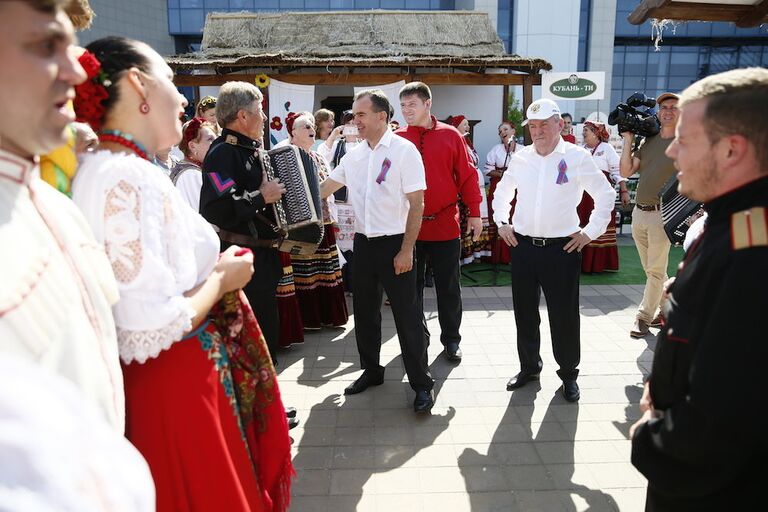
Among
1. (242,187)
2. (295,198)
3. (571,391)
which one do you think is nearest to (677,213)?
(571,391)

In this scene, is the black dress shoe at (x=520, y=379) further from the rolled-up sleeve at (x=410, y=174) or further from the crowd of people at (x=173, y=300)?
the crowd of people at (x=173, y=300)

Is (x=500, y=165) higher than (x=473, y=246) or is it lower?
higher

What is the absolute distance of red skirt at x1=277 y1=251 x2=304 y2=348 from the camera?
15.6 feet

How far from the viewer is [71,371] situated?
94 centimetres

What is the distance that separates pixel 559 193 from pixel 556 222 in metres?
0.21

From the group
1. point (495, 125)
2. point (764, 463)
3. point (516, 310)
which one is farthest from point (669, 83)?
point (764, 463)

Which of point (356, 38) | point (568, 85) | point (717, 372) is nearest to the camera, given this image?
point (717, 372)

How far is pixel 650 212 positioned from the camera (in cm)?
495

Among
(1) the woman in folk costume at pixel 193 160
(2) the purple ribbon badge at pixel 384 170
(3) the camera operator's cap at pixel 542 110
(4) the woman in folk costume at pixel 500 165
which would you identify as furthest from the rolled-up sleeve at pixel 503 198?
(4) the woman in folk costume at pixel 500 165

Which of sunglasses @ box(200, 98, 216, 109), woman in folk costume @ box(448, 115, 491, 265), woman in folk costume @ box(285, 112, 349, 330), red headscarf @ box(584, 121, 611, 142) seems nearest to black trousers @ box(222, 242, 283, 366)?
woman in folk costume @ box(285, 112, 349, 330)

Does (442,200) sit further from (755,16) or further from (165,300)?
(165,300)

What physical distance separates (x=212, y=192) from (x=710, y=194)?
8.01 ft

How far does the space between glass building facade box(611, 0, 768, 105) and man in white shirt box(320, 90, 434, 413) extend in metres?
36.6

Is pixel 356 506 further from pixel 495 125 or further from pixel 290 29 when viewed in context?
pixel 495 125
